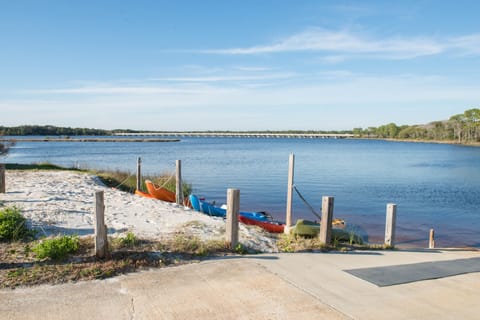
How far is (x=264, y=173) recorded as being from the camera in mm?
37375

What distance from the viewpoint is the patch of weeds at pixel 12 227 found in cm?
764

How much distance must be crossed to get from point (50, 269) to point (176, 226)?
3.52m

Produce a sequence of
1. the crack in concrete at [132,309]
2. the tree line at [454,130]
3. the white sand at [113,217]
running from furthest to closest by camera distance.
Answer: the tree line at [454,130] < the white sand at [113,217] < the crack in concrete at [132,309]

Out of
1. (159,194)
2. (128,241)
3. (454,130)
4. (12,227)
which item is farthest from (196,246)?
(454,130)

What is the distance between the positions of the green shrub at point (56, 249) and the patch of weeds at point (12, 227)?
3.26ft

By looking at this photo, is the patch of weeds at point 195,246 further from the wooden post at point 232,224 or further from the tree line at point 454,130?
the tree line at point 454,130

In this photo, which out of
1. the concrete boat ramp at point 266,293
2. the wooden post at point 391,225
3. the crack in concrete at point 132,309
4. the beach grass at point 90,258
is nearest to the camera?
the crack in concrete at point 132,309

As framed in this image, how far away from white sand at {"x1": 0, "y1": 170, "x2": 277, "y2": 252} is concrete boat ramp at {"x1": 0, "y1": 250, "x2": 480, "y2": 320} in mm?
1784

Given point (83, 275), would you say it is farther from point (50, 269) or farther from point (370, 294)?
point (370, 294)

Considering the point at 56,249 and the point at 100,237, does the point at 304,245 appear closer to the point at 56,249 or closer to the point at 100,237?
the point at 100,237

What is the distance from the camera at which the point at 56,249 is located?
6824 mm

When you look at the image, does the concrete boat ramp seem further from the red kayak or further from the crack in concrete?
the red kayak

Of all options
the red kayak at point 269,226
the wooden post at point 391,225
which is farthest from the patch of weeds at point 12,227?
the red kayak at point 269,226

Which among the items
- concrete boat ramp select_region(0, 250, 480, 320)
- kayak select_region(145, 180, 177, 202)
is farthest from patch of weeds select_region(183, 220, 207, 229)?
kayak select_region(145, 180, 177, 202)
